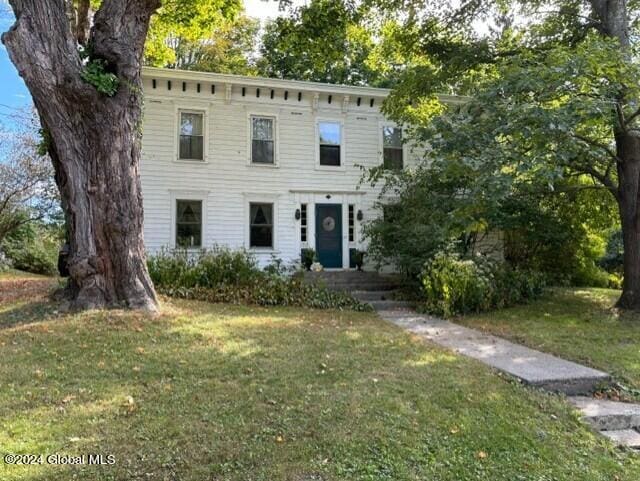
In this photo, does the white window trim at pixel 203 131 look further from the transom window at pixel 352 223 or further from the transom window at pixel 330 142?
the transom window at pixel 352 223

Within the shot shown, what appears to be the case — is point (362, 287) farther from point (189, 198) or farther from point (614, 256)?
point (614, 256)

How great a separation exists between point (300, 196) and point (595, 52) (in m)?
8.10

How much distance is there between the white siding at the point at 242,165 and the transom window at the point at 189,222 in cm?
19

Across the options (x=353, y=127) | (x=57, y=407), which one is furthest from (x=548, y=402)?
(x=353, y=127)

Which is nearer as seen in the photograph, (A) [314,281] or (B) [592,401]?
(B) [592,401]

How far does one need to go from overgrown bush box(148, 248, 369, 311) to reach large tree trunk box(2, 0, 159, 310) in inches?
87.3

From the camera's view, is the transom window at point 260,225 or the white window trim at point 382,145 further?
the white window trim at point 382,145

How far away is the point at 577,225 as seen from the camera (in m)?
11.8

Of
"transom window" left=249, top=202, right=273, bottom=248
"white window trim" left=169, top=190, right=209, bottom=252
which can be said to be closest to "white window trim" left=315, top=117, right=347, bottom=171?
"transom window" left=249, top=202, right=273, bottom=248

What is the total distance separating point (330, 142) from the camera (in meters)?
13.6

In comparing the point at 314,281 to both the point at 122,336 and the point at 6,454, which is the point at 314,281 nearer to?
the point at 122,336

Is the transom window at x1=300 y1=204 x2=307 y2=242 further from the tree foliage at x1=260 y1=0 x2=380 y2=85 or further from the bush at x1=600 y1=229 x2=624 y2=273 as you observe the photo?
the bush at x1=600 y1=229 x2=624 y2=273

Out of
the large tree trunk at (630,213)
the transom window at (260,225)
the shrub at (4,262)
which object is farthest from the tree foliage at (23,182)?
the large tree trunk at (630,213)

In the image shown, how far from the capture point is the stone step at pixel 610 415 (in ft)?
12.4
